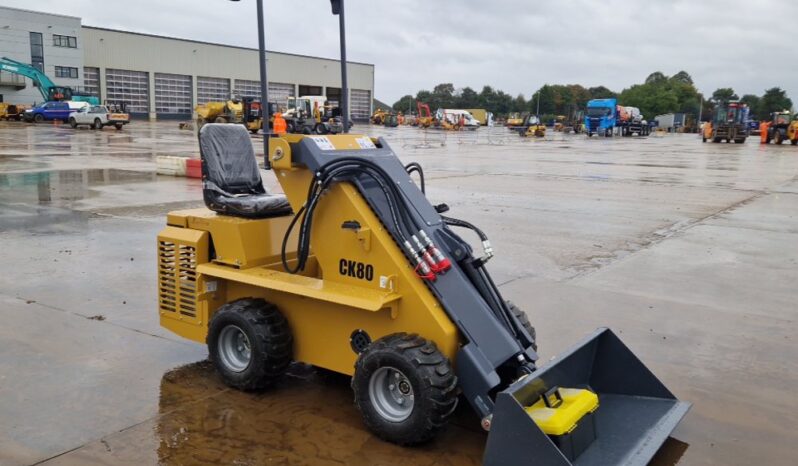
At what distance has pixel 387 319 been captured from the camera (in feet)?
11.7

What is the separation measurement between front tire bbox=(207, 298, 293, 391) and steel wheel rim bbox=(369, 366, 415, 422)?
28.3 inches

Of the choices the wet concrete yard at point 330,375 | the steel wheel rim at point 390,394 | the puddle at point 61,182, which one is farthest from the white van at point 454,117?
the steel wheel rim at point 390,394

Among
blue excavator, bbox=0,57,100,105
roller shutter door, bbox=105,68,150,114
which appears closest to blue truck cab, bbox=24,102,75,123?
A: blue excavator, bbox=0,57,100,105

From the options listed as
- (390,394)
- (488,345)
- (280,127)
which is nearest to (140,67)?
(280,127)

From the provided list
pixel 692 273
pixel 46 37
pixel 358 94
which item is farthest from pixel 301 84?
pixel 692 273

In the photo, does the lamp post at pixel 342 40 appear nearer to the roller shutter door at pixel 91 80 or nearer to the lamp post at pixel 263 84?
the lamp post at pixel 263 84

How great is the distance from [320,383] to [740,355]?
9.93 feet

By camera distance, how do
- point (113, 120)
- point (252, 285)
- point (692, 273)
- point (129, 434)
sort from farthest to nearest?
1. point (113, 120)
2. point (692, 273)
3. point (252, 285)
4. point (129, 434)

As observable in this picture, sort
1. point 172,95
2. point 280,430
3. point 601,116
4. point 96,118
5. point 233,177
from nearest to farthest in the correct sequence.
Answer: point 280,430 < point 233,177 < point 96,118 < point 601,116 < point 172,95

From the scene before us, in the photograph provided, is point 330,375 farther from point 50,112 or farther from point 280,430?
point 50,112

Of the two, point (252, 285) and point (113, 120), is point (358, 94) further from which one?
point (252, 285)

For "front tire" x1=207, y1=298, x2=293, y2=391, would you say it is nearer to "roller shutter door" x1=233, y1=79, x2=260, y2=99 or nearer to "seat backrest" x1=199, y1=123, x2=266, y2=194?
"seat backrest" x1=199, y1=123, x2=266, y2=194

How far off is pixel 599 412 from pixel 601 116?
5213 centimetres

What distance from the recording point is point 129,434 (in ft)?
11.6
